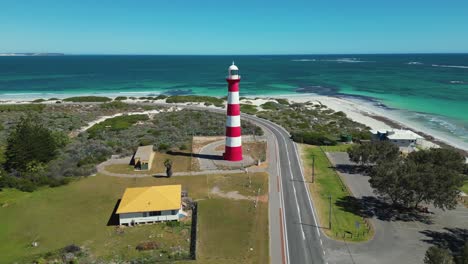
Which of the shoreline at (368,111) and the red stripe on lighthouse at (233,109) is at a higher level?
the red stripe on lighthouse at (233,109)

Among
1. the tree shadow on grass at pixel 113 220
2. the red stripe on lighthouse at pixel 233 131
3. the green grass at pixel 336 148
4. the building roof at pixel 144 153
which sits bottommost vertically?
the tree shadow on grass at pixel 113 220

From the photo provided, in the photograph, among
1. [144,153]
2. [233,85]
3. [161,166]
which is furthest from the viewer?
[144,153]

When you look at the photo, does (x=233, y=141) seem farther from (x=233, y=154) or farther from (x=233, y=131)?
(x=233, y=154)

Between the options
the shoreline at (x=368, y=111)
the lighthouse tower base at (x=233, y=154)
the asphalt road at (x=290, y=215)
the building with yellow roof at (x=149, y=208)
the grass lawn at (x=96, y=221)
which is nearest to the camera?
the asphalt road at (x=290, y=215)

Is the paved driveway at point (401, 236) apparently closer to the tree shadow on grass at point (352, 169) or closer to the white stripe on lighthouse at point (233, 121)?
the tree shadow on grass at point (352, 169)

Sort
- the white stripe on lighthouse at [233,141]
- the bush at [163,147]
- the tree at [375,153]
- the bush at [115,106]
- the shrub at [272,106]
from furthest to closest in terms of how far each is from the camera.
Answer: the shrub at [272,106] < the bush at [115,106] < the bush at [163,147] < the white stripe on lighthouse at [233,141] < the tree at [375,153]

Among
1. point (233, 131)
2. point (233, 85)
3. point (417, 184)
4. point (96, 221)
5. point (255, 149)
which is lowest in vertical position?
point (96, 221)

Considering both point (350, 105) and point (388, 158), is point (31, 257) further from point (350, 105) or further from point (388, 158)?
point (350, 105)

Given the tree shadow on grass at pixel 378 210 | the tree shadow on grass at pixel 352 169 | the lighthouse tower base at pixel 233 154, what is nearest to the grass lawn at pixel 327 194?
the tree shadow on grass at pixel 378 210

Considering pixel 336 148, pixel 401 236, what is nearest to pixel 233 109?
pixel 336 148

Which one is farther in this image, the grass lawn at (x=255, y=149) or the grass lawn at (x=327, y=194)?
the grass lawn at (x=255, y=149)
